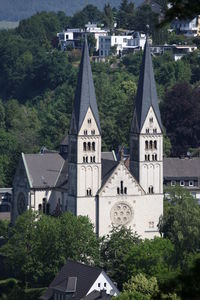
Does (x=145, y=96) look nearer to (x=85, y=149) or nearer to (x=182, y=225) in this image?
(x=85, y=149)

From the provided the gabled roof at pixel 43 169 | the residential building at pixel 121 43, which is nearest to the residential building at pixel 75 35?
the residential building at pixel 121 43

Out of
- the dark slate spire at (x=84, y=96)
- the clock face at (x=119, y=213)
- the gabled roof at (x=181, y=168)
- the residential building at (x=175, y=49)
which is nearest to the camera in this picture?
the dark slate spire at (x=84, y=96)

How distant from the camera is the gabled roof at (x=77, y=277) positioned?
5550cm

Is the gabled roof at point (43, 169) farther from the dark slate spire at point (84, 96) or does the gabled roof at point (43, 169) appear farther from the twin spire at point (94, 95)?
the dark slate spire at point (84, 96)

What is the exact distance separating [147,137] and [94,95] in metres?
3.45

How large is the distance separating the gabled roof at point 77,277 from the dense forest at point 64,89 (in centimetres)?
2023

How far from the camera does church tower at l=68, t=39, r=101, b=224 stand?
65.6 meters

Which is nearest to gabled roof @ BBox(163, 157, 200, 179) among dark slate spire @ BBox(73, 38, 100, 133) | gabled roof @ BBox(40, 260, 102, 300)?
dark slate spire @ BBox(73, 38, 100, 133)

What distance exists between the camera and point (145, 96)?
220 feet

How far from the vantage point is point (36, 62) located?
449 feet

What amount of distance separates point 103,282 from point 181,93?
44.7 m

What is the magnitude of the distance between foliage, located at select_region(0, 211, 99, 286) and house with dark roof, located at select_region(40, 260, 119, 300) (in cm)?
370

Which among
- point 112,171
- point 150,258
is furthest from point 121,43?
point 150,258

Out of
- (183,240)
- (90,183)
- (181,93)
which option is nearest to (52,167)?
(90,183)
